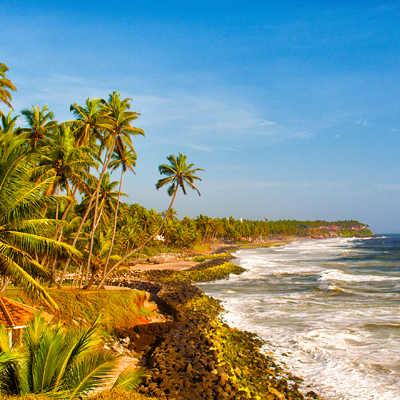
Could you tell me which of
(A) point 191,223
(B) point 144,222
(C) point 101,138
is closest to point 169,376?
(C) point 101,138

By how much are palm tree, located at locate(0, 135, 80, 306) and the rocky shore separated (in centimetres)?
470

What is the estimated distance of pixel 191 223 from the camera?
96688mm

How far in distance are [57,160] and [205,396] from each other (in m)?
14.1

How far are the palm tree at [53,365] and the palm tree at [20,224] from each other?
3168mm

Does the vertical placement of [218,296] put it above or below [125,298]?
below

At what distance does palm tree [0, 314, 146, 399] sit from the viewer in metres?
5.68

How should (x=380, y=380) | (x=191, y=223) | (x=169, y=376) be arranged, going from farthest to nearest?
(x=191, y=223)
(x=380, y=380)
(x=169, y=376)

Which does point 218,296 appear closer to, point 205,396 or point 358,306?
point 358,306

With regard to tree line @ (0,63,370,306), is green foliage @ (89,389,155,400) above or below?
below

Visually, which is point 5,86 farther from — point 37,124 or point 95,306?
point 95,306

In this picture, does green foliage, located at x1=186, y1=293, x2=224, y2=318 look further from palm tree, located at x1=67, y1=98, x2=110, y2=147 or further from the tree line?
palm tree, located at x1=67, y1=98, x2=110, y2=147

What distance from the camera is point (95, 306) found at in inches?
608

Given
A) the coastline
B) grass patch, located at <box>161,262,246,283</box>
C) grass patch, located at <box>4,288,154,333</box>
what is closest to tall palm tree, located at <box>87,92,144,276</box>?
grass patch, located at <box>4,288,154,333</box>

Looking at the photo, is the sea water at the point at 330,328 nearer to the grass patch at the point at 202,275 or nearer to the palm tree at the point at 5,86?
the grass patch at the point at 202,275
